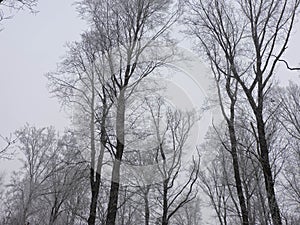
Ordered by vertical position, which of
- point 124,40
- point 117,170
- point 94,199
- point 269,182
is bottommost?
point 269,182

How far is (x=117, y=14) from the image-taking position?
8.27 m

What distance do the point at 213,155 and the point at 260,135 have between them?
8.98m

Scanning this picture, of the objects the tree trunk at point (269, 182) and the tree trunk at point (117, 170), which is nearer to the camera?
the tree trunk at point (269, 182)

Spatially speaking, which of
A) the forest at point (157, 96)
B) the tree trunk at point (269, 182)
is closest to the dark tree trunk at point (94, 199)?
the forest at point (157, 96)

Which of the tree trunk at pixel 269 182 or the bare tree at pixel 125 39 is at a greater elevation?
the bare tree at pixel 125 39

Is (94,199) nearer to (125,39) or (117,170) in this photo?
(117,170)

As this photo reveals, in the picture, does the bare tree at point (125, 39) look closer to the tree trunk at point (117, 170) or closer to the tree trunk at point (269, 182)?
the tree trunk at point (117, 170)

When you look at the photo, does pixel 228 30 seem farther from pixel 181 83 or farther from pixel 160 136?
pixel 160 136

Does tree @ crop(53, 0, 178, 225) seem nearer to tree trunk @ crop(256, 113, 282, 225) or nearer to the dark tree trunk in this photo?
the dark tree trunk

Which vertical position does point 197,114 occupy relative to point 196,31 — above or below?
below

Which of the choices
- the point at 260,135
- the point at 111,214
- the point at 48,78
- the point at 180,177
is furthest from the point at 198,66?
the point at 180,177

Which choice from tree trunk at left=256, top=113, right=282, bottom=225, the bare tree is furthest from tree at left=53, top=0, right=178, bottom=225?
tree trunk at left=256, top=113, right=282, bottom=225

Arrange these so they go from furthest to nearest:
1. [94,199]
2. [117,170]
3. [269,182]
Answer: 1. [94,199]
2. [117,170]
3. [269,182]

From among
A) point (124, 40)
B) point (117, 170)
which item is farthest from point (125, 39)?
point (117, 170)
